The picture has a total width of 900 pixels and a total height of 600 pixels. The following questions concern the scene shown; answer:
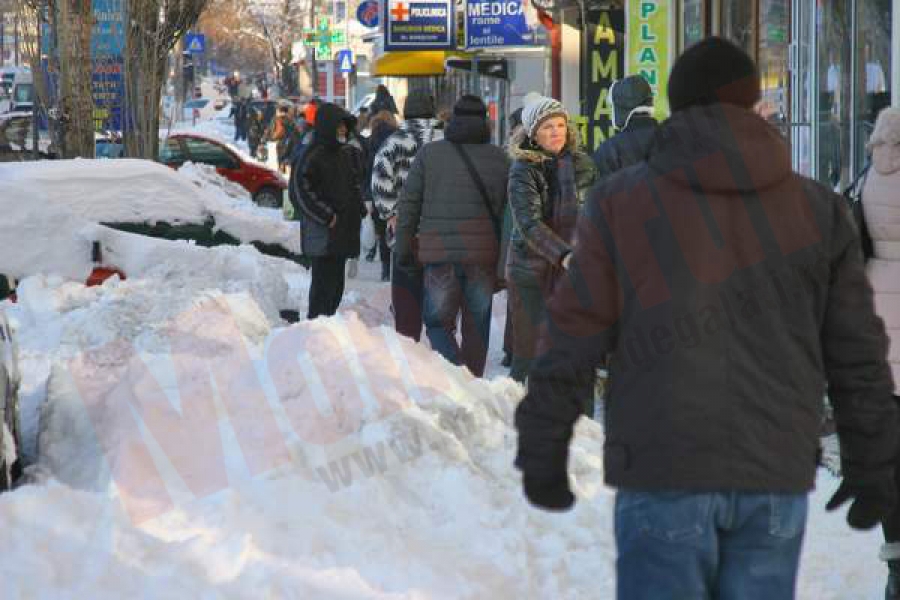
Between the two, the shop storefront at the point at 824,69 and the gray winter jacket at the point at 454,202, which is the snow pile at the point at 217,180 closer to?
the shop storefront at the point at 824,69

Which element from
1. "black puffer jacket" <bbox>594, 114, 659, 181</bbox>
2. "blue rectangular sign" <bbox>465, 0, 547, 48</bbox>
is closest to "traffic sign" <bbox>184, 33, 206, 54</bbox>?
"blue rectangular sign" <bbox>465, 0, 547, 48</bbox>

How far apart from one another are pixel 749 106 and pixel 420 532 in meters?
3.08

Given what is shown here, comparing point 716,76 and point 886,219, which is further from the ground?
point 716,76

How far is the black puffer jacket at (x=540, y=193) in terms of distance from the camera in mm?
8492

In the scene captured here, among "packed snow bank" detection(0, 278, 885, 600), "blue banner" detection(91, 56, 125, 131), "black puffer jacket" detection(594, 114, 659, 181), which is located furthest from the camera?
"blue banner" detection(91, 56, 125, 131)

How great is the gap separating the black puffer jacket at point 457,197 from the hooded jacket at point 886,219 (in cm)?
374

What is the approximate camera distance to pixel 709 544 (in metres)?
3.68

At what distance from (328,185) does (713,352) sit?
8.72m

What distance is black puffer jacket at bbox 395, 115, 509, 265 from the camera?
9.99m

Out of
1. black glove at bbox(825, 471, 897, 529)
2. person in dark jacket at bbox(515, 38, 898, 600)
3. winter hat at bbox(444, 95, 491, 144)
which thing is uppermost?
winter hat at bbox(444, 95, 491, 144)

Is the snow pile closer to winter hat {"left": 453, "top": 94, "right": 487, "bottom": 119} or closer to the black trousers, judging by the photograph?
the black trousers

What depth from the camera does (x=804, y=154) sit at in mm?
12742

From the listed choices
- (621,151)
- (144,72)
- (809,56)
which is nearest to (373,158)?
Answer: (809,56)

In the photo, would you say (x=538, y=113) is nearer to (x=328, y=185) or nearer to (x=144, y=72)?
(x=328, y=185)
